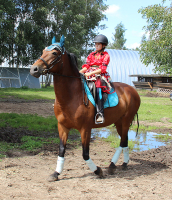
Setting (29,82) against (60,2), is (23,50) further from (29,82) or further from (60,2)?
(60,2)

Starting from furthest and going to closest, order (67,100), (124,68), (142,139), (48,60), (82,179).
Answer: (124,68)
(142,139)
(82,179)
(67,100)
(48,60)

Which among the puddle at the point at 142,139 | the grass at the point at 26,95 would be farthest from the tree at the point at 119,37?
the puddle at the point at 142,139

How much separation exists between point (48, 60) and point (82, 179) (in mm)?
2400

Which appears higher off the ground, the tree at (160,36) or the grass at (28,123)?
the tree at (160,36)

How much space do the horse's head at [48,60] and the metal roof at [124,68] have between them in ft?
104

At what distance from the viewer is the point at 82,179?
4.28 metres

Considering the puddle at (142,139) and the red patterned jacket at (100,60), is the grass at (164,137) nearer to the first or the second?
the puddle at (142,139)

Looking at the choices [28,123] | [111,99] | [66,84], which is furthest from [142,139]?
[66,84]

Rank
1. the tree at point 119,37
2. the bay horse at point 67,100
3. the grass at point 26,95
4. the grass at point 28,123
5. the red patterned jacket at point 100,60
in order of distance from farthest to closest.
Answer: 1. the tree at point 119,37
2. the grass at point 26,95
3. the grass at point 28,123
4. the red patterned jacket at point 100,60
5. the bay horse at point 67,100

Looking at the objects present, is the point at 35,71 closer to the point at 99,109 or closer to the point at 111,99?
the point at 99,109

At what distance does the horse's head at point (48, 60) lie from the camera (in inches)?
139

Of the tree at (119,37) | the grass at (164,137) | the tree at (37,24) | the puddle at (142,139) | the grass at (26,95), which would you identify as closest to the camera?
the puddle at (142,139)

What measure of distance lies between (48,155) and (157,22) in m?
13.0

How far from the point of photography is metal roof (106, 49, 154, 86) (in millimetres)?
35844
